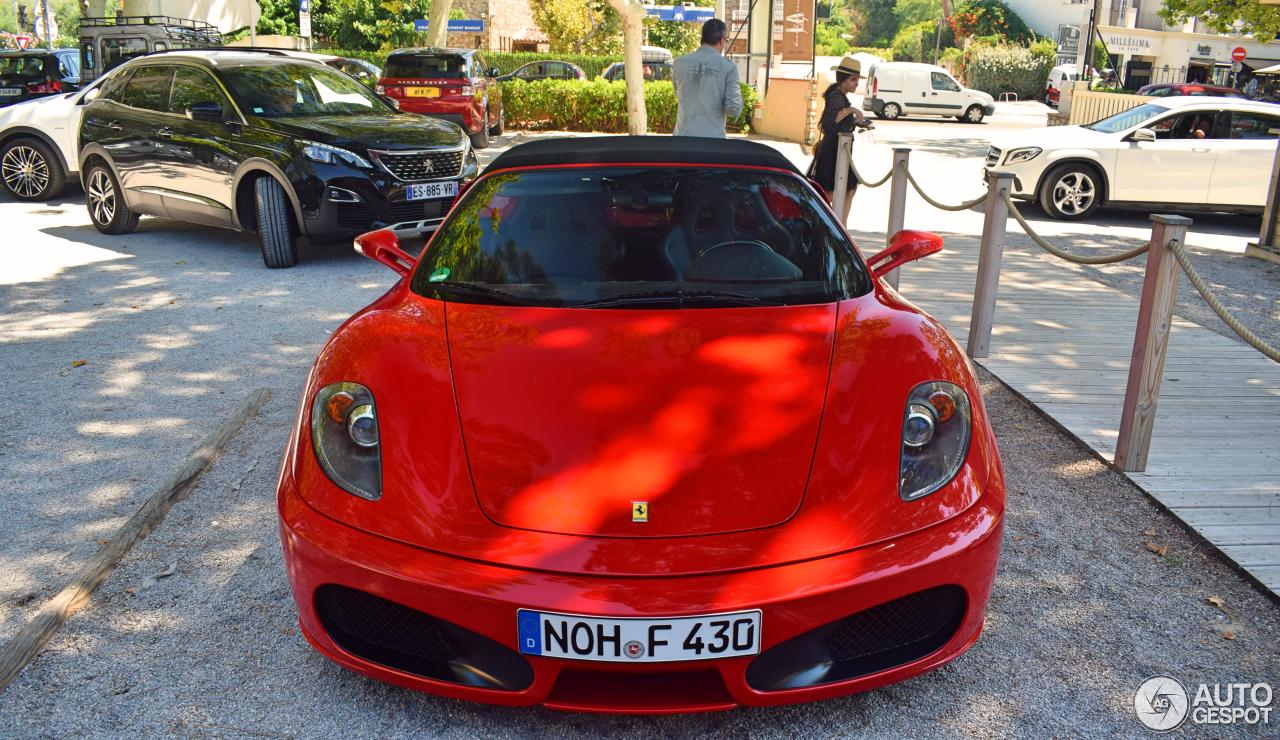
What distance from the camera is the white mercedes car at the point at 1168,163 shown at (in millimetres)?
12320

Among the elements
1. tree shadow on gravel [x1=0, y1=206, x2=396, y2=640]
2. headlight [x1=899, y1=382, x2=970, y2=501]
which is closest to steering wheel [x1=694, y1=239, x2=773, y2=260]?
headlight [x1=899, y1=382, x2=970, y2=501]

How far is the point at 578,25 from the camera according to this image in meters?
42.2

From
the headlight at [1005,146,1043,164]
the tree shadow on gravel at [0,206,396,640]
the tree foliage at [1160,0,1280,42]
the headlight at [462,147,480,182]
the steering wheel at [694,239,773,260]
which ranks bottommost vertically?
the tree shadow on gravel at [0,206,396,640]

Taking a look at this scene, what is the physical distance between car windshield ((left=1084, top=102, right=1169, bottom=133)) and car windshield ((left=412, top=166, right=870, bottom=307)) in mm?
10641

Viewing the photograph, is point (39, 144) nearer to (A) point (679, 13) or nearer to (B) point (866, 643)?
(B) point (866, 643)

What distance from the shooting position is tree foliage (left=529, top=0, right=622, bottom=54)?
4181 centimetres

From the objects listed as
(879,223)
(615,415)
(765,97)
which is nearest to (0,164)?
(879,223)

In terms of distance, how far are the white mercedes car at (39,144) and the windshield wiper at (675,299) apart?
35.1 ft

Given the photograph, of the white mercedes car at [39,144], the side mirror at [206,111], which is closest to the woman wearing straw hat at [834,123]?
the side mirror at [206,111]

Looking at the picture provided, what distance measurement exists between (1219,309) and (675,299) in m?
2.11

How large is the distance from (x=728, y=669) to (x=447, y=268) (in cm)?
169

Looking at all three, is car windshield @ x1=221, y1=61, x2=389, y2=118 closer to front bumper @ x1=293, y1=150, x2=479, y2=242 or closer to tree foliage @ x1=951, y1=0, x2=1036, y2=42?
front bumper @ x1=293, y1=150, x2=479, y2=242

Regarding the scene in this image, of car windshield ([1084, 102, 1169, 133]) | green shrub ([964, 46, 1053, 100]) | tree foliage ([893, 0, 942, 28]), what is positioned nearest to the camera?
car windshield ([1084, 102, 1169, 133])

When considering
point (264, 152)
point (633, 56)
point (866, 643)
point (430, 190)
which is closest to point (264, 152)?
point (264, 152)
